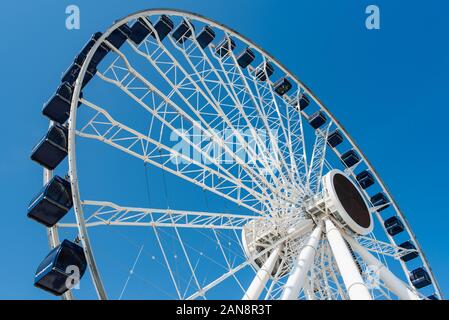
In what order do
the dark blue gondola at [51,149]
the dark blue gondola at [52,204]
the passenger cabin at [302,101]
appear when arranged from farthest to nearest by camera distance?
1. the passenger cabin at [302,101]
2. the dark blue gondola at [51,149]
3. the dark blue gondola at [52,204]

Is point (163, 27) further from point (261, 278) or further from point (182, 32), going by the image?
Answer: point (261, 278)

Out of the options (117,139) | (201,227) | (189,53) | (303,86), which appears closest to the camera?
(117,139)

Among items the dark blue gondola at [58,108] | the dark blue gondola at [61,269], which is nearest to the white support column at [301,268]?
the dark blue gondola at [61,269]

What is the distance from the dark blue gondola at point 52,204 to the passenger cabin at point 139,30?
7.11 m

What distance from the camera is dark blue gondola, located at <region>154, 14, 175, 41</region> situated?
57.6 feet

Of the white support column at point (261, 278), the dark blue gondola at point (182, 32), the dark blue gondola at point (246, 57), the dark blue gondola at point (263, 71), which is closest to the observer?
the white support column at point (261, 278)

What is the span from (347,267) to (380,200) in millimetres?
10704

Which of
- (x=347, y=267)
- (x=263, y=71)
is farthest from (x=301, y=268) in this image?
(x=263, y=71)

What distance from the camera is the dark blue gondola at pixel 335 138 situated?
2245cm

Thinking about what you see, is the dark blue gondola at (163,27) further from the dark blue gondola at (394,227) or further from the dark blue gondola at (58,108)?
the dark blue gondola at (394,227)

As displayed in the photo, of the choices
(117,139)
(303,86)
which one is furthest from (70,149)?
(303,86)
